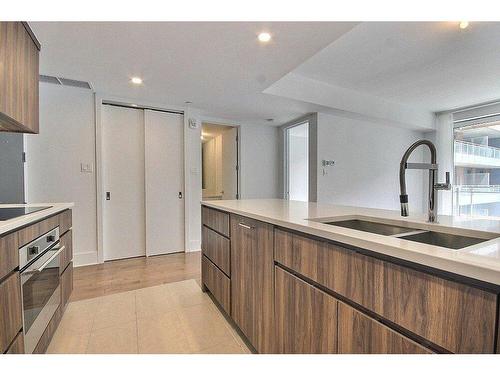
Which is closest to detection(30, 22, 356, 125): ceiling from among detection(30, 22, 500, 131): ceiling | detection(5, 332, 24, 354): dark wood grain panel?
detection(30, 22, 500, 131): ceiling

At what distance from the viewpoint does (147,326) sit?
6.06 ft

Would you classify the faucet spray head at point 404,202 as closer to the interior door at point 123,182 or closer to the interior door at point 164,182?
the interior door at point 164,182

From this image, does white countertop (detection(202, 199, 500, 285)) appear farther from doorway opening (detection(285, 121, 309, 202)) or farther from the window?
the window

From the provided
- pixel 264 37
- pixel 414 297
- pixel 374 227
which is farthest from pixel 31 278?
pixel 264 37

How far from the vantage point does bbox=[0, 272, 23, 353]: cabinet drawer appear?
1015 millimetres

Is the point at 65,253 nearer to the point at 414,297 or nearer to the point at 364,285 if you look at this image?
the point at 364,285

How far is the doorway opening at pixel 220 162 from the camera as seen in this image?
15.6 ft

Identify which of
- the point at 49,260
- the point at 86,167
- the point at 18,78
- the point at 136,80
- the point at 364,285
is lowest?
the point at 49,260

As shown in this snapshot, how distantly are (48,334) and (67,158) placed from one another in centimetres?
217

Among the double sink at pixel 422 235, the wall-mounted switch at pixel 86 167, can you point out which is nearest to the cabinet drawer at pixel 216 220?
the double sink at pixel 422 235

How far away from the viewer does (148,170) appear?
3.53m
